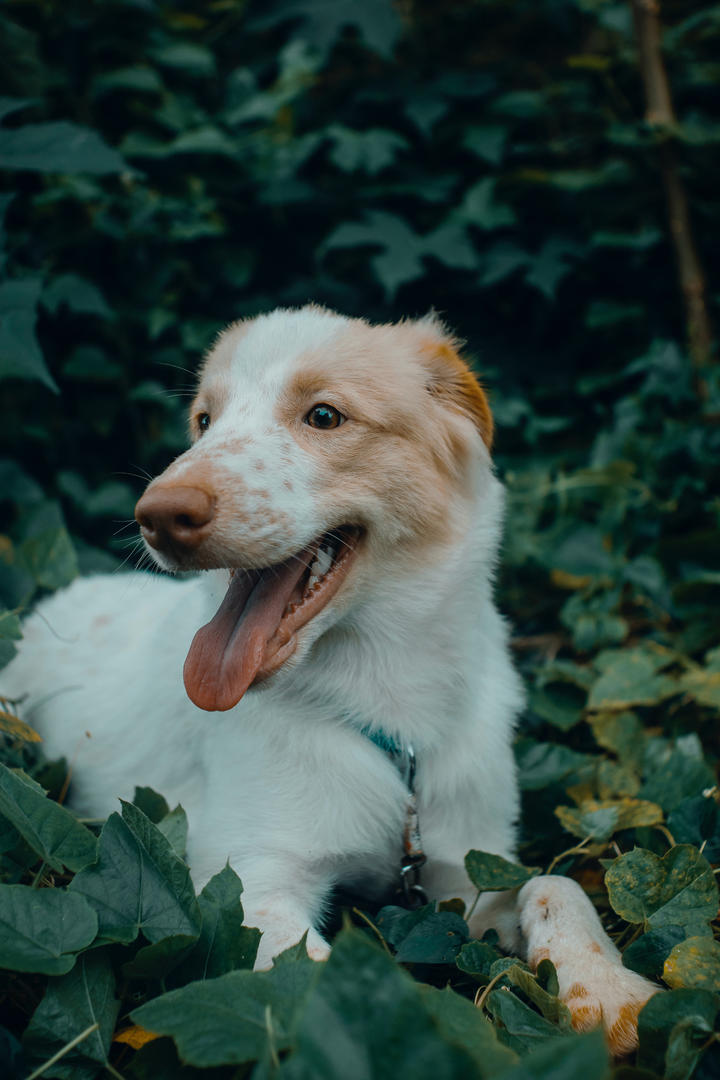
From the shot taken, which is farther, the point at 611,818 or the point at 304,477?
the point at 611,818

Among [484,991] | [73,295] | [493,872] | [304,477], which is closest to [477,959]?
[484,991]

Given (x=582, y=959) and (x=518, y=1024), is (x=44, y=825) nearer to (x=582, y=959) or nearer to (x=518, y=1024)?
(x=518, y=1024)

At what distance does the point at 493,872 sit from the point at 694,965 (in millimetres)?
419

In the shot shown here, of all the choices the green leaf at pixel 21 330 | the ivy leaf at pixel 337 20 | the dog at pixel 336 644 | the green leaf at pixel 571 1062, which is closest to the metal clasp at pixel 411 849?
the dog at pixel 336 644

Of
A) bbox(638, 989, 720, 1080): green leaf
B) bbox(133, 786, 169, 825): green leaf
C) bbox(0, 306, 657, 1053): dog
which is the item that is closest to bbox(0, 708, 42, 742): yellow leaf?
bbox(133, 786, 169, 825): green leaf

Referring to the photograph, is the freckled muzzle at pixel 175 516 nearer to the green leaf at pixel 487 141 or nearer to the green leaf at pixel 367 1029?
the green leaf at pixel 367 1029

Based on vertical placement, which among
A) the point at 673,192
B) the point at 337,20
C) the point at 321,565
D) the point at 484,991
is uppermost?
the point at 337,20

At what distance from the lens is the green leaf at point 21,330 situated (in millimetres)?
2459

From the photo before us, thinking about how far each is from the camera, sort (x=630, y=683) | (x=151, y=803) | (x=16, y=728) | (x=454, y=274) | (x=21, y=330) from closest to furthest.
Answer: (x=16, y=728)
(x=151, y=803)
(x=21, y=330)
(x=630, y=683)
(x=454, y=274)

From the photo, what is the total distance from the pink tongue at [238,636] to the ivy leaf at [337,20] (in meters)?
2.93

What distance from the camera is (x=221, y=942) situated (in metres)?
1.44

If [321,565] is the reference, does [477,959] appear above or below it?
below

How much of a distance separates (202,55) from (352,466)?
2956mm

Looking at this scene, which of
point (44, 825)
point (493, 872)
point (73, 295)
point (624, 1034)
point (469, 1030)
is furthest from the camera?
point (73, 295)
